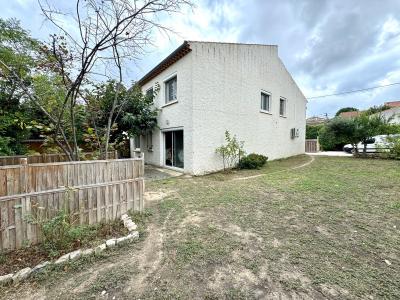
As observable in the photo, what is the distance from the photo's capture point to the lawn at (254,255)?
2098 millimetres

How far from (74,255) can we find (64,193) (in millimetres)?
1055

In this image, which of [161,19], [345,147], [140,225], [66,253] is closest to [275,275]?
[140,225]

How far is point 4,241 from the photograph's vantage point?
264cm

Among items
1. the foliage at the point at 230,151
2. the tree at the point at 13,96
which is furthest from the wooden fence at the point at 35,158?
the foliage at the point at 230,151

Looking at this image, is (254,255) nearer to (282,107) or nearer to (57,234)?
(57,234)

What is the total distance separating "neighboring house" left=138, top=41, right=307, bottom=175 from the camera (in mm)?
8469

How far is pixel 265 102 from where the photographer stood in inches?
482

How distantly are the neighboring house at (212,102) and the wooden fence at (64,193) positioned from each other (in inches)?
184

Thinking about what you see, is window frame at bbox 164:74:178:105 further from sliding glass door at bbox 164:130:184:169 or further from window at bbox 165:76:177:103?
sliding glass door at bbox 164:130:184:169

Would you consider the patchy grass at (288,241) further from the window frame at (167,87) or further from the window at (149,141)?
the window at (149,141)

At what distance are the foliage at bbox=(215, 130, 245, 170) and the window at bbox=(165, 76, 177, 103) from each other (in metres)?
3.23

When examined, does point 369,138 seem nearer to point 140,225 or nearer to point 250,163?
point 250,163

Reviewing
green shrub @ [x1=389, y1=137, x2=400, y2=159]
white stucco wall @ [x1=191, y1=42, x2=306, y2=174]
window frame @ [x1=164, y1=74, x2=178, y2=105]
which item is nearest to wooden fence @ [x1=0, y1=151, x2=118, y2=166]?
white stucco wall @ [x1=191, y1=42, x2=306, y2=174]

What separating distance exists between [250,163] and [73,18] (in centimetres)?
838
